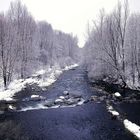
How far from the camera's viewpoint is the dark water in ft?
46.6

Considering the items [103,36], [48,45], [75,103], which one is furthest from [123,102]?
[48,45]

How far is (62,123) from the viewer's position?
1681 cm

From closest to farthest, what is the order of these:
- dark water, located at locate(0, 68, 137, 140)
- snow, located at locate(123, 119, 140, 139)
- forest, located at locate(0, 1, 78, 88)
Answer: snow, located at locate(123, 119, 140, 139) → dark water, located at locate(0, 68, 137, 140) → forest, located at locate(0, 1, 78, 88)

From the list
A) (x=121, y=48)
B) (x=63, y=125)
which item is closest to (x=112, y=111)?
(x=63, y=125)

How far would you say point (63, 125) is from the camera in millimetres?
16375

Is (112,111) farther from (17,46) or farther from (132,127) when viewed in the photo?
(17,46)

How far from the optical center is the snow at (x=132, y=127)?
14.0m

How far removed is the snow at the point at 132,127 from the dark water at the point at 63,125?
412mm

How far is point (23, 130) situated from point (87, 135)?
197 inches

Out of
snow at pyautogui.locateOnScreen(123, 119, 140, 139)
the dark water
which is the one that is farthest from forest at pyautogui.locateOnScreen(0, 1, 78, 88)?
snow at pyautogui.locateOnScreen(123, 119, 140, 139)

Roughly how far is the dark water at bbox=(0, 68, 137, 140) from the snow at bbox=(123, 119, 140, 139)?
412mm

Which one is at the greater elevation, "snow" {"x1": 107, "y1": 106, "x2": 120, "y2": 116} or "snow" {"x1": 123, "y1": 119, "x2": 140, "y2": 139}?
"snow" {"x1": 107, "y1": 106, "x2": 120, "y2": 116}

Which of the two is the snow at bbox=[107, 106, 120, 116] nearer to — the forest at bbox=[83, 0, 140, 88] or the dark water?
the dark water

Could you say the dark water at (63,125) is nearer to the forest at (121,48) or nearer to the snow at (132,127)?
the snow at (132,127)
